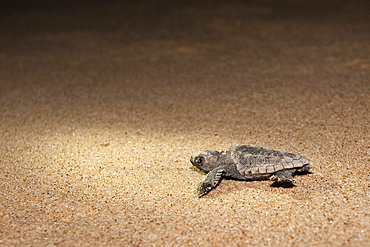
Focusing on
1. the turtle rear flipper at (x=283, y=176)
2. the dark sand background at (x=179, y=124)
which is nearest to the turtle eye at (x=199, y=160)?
the dark sand background at (x=179, y=124)

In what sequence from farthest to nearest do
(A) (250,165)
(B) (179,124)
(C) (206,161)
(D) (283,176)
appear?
1. (B) (179,124)
2. (C) (206,161)
3. (A) (250,165)
4. (D) (283,176)

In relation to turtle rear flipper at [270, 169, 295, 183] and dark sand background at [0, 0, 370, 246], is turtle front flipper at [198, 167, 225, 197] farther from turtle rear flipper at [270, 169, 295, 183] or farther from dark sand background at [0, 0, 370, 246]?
turtle rear flipper at [270, 169, 295, 183]

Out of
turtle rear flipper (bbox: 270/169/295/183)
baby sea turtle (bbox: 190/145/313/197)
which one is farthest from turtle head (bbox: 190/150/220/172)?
turtle rear flipper (bbox: 270/169/295/183)

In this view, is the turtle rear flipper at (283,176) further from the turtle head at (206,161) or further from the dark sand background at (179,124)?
the turtle head at (206,161)

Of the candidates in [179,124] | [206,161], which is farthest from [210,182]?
[179,124]

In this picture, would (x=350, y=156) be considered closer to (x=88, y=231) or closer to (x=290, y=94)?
(x=290, y=94)

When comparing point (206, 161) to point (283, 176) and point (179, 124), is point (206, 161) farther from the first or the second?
point (179, 124)
